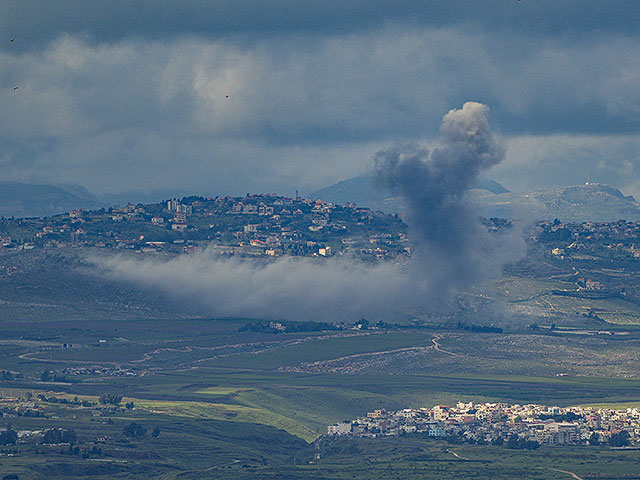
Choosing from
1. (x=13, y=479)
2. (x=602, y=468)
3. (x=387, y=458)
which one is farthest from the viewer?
(x=387, y=458)

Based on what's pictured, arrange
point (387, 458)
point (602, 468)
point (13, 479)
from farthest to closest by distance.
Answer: point (387, 458) → point (602, 468) → point (13, 479)

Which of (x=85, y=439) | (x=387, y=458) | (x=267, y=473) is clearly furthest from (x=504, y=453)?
(x=85, y=439)

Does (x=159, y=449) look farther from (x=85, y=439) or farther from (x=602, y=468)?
(x=602, y=468)

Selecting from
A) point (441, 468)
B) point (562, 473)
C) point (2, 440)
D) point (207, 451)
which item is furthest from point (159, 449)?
point (562, 473)

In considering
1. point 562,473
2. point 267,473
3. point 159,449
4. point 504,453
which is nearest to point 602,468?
point 562,473

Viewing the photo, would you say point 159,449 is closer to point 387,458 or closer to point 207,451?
point 207,451

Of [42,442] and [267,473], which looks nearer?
[267,473]

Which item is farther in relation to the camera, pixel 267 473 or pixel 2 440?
pixel 2 440

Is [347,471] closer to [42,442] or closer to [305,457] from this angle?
[305,457]
